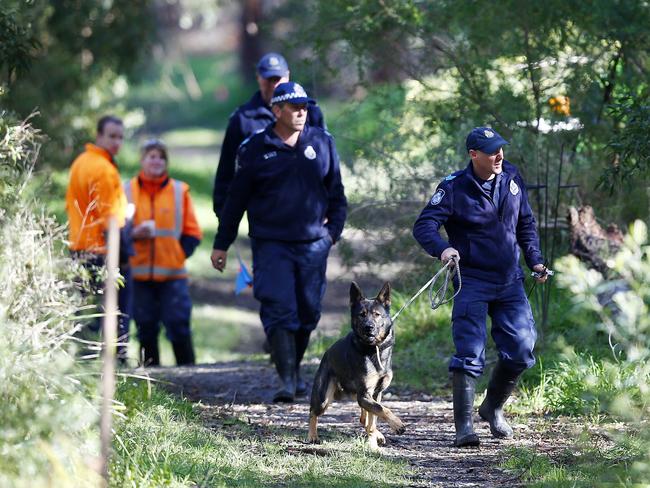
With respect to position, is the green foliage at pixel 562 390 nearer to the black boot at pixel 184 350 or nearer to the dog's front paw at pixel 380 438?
the dog's front paw at pixel 380 438

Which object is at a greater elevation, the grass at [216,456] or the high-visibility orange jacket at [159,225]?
the high-visibility orange jacket at [159,225]

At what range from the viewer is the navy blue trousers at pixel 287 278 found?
9.31 meters

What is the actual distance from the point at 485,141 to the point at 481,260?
754 mm

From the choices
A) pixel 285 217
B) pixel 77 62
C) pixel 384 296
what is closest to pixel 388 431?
pixel 384 296

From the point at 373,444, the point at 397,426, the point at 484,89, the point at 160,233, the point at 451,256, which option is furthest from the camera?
the point at 160,233

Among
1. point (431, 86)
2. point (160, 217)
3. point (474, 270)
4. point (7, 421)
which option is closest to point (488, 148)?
point (474, 270)

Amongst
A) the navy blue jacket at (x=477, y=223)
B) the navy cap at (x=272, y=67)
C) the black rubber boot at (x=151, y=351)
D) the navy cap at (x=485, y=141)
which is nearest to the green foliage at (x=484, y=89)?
Result: the navy cap at (x=272, y=67)

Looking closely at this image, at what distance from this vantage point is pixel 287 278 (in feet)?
30.6

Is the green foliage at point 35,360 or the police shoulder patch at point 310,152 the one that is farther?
the police shoulder patch at point 310,152

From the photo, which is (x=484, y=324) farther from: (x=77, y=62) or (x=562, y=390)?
(x=77, y=62)

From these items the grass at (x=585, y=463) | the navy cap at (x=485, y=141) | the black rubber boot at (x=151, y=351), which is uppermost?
the navy cap at (x=485, y=141)

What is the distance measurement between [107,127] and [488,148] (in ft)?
15.3

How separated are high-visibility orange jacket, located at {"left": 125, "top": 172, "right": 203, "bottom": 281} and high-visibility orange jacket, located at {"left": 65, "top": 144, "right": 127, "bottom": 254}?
3.97 ft

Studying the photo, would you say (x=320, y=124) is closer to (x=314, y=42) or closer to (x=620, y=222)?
(x=314, y=42)
